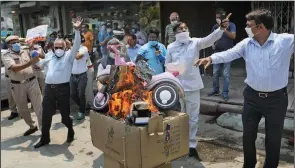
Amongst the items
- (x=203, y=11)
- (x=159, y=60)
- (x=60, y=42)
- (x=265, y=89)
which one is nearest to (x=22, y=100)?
(x=60, y=42)

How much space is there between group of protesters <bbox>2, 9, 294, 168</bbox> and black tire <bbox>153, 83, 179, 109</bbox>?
47cm

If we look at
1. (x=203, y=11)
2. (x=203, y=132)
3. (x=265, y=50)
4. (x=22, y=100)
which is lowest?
(x=203, y=132)

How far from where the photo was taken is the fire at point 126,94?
326cm

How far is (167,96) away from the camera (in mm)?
3244

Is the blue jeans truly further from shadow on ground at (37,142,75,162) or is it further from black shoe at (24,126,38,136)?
black shoe at (24,126,38,136)

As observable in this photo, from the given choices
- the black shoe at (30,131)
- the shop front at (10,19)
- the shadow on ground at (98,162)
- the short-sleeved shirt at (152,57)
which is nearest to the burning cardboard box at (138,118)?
the shadow on ground at (98,162)

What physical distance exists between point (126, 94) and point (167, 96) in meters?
0.42

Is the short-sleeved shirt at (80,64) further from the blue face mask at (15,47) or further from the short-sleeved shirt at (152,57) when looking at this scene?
the short-sleeved shirt at (152,57)

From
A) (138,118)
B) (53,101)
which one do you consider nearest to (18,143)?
(53,101)

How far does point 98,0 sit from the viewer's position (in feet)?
39.5

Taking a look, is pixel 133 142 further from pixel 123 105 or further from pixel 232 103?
pixel 232 103

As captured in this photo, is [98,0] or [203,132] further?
[98,0]

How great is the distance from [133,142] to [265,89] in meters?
1.45

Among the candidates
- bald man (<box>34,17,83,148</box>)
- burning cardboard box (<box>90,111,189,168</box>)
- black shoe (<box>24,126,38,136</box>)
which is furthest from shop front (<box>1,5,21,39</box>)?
burning cardboard box (<box>90,111,189,168</box>)
